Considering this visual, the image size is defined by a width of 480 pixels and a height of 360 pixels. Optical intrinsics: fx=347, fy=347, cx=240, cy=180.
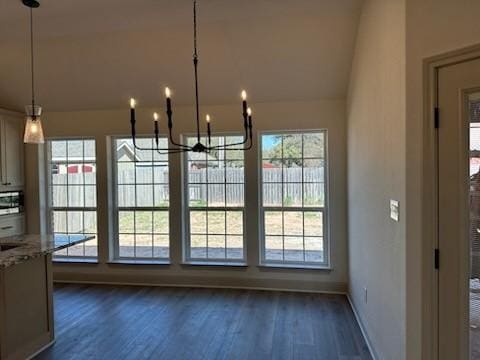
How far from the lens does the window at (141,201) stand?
15.9ft

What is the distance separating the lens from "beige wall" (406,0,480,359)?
1.82 meters

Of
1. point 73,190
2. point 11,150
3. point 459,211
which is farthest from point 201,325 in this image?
point 11,150

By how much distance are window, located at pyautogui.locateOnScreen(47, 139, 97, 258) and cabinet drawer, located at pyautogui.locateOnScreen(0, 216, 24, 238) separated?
384 millimetres

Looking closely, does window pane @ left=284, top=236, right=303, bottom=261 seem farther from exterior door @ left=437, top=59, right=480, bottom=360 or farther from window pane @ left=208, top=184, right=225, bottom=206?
exterior door @ left=437, top=59, right=480, bottom=360

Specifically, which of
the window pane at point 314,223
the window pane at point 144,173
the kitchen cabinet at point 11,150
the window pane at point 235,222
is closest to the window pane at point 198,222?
the window pane at point 235,222

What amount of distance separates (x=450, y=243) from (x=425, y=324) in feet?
1.57

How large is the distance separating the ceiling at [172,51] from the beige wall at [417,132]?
1193mm

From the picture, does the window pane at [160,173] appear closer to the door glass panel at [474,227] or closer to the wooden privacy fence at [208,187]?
the wooden privacy fence at [208,187]

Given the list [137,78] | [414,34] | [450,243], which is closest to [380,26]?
[414,34]

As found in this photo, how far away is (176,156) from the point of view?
468 cm

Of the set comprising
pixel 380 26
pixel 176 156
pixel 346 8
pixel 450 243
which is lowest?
pixel 450 243

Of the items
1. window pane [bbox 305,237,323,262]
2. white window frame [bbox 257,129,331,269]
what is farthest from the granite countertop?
window pane [bbox 305,237,323,262]

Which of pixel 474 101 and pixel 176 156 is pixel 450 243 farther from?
pixel 176 156

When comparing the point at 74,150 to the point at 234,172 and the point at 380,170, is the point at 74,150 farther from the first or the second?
the point at 380,170
